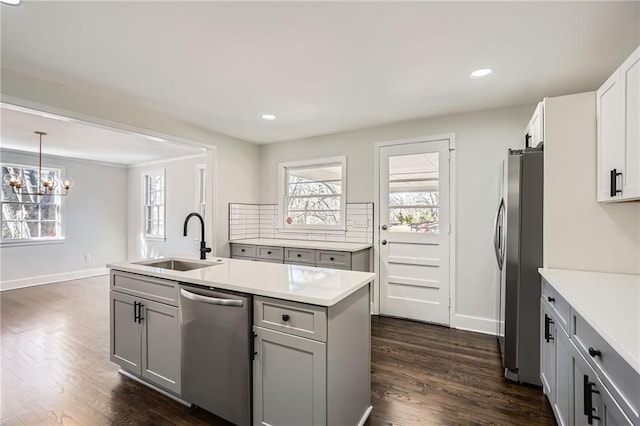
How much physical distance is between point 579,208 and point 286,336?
81.3 inches

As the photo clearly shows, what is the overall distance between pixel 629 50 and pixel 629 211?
3.55 ft

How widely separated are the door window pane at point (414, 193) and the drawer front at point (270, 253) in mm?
1398

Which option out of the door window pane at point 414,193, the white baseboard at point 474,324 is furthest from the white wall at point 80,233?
the white baseboard at point 474,324

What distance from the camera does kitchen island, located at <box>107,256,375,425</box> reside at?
1.42 metres

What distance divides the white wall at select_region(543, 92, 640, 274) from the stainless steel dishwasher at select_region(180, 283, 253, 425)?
2.06 metres

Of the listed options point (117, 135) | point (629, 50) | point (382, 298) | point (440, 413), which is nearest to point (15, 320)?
point (117, 135)

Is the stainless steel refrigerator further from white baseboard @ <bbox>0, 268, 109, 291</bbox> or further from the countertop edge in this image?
white baseboard @ <bbox>0, 268, 109, 291</bbox>

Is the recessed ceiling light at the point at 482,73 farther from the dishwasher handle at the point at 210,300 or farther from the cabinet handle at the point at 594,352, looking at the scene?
the dishwasher handle at the point at 210,300

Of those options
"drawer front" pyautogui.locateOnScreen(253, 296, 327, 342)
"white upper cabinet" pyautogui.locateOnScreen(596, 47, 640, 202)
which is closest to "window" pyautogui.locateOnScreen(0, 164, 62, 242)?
"drawer front" pyautogui.locateOnScreen(253, 296, 327, 342)

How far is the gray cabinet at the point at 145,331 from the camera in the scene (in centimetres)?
196

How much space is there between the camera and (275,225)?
4621mm

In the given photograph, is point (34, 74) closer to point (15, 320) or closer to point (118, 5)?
point (118, 5)

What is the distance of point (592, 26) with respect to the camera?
1.75 metres

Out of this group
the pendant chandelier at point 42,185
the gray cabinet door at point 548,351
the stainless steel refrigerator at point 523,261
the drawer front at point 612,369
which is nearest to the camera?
the drawer front at point 612,369
